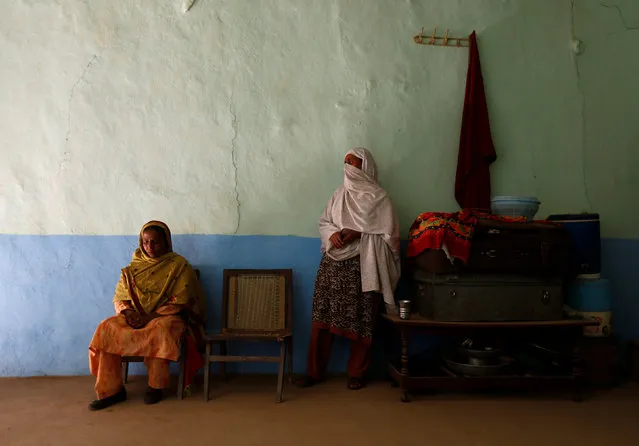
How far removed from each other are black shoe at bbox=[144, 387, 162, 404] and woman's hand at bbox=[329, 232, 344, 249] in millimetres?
1650

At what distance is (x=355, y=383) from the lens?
11.6ft

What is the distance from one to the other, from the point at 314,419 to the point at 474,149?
2.57 metres

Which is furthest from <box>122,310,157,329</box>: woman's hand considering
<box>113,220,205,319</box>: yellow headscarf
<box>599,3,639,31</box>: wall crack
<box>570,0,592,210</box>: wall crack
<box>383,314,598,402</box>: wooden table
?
<box>599,3,639,31</box>: wall crack

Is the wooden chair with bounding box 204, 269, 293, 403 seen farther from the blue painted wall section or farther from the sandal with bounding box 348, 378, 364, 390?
the sandal with bounding box 348, 378, 364, 390

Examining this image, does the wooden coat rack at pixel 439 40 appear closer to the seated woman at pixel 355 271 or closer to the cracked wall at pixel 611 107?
the cracked wall at pixel 611 107

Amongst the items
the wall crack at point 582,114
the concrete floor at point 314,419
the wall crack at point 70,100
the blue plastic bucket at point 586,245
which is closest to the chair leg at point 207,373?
the concrete floor at point 314,419

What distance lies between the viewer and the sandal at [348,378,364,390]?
3537mm

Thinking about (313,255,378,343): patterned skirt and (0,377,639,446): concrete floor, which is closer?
(0,377,639,446): concrete floor

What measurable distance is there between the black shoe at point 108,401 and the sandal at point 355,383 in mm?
1647

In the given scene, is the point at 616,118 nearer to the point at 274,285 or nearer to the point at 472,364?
the point at 472,364

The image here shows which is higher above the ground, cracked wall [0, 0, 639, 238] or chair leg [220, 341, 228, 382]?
cracked wall [0, 0, 639, 238]

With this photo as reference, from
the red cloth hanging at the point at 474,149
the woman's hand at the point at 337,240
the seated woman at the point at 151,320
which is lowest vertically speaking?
the seated woman at the point at 151,320

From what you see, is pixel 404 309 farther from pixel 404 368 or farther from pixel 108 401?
pixel 108 401

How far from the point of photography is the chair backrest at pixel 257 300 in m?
3.71
